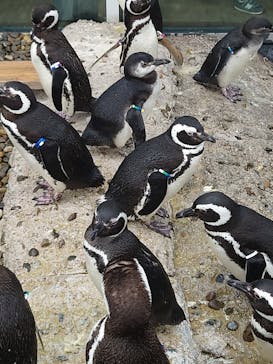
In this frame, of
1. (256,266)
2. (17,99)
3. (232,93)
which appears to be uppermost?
(17,99)

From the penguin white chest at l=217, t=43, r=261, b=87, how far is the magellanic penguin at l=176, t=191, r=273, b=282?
2.41 meters

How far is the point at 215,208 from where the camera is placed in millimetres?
3691

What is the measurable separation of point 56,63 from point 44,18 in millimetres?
364

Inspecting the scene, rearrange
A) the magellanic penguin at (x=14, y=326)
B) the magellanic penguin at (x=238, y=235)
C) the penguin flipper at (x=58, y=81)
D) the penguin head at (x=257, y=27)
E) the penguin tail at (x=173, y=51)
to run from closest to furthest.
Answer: the magellanic penguin at (x=14, y=326) → the magellanic penguin at (x=238, y=235) → the penguin flipper at (x=58, y=81) → the penguin head at (x=257, y=27) → the penguin tail at (x=173, y=51)

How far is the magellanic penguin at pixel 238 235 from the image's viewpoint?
362cm

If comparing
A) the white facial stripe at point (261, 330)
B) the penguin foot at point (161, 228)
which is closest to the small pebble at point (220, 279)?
the penguin foot at point (161, 228)

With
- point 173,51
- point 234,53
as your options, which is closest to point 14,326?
point 234,53

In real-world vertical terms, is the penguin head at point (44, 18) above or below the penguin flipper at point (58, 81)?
above

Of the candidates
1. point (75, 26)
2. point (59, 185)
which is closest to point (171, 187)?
point (59, 185)

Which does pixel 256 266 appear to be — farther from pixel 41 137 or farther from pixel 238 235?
pixel 41 137

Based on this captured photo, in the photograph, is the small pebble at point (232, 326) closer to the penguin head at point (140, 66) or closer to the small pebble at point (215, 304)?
the small pebble at point (215, 304)

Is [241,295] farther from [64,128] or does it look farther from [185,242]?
[64,128]

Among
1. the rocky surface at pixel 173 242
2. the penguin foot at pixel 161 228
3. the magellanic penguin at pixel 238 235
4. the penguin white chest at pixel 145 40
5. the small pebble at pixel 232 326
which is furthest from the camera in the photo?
Result: the penguin white chest at pixel 145 40

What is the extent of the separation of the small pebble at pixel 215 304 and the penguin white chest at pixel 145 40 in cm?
261
